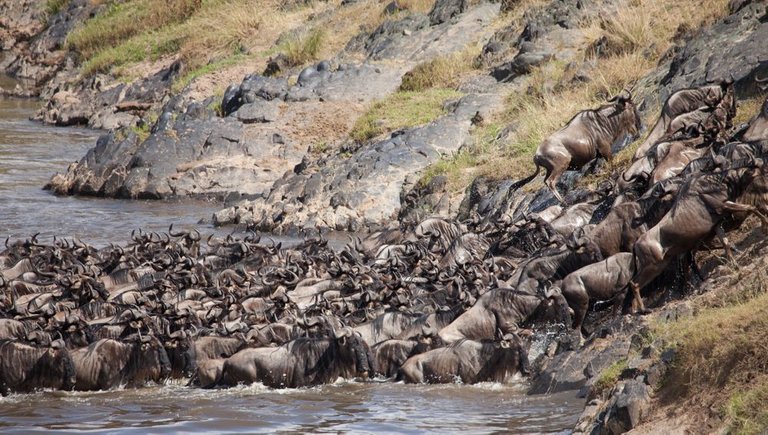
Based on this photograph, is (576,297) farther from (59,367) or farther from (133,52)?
(133,52)

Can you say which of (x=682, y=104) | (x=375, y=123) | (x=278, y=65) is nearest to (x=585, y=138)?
(x=682, y=104)

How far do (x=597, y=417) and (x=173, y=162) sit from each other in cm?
1666

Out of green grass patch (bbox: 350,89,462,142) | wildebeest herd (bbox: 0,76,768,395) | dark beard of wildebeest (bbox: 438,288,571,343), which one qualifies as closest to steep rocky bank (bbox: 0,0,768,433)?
green grass patch (bbox: 350,89,462,142)

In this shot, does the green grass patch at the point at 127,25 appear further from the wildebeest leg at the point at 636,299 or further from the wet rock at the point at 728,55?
the wildebeest leg at the point at 636,299

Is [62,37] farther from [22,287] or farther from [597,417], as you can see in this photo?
[597,417]

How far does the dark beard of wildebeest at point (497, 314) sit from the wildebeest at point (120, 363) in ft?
8.79

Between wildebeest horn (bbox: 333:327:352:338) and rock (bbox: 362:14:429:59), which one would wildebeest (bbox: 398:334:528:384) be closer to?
wildebeest horn (bbox: 333:327:352:338)

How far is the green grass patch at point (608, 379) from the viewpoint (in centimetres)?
829

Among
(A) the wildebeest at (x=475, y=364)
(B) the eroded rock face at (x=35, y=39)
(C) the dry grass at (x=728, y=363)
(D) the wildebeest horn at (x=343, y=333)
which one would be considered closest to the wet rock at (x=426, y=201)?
(D) the wildebeest horn at (x=343, y=333)

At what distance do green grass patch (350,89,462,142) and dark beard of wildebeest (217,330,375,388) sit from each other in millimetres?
11236

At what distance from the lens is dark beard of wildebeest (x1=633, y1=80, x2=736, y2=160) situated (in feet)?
44.1

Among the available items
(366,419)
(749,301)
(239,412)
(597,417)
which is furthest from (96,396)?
(749,301)

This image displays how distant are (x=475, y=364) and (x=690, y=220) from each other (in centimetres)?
222

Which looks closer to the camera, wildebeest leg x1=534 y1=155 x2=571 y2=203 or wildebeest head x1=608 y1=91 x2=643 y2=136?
wildebeest leg x1=534 y1=155 x2=571 y2=203
